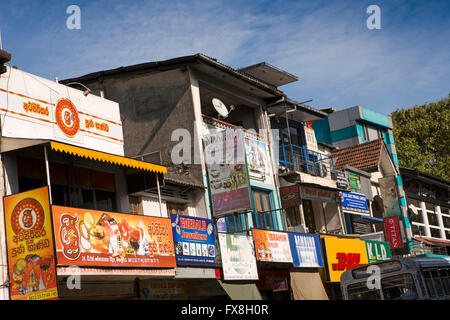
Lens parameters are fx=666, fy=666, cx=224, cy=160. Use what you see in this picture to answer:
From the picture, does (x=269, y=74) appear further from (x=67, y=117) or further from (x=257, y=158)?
(x=67, y=117)

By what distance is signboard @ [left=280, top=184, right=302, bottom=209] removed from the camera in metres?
26.8

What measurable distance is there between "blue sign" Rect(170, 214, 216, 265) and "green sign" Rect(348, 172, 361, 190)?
14145mm

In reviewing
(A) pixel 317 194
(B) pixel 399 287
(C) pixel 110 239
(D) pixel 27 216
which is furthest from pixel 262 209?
(D) pixel 27 216

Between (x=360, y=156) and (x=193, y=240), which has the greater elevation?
(x=360, y=156)

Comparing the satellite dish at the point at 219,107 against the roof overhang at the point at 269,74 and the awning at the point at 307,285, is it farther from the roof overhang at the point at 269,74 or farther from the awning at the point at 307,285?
the awning at the point at 307,285

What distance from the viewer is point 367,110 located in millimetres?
43594

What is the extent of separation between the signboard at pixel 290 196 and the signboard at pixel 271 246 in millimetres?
2575

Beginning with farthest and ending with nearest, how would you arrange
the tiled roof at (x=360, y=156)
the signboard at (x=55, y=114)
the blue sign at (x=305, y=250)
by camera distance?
the tiled roof at (x=360, y=156), the blue sign at (x=305, y=250), the signboard at (x=55, y=114)

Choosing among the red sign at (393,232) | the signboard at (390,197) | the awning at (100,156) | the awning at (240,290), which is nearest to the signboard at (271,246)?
the awning at (240,290)

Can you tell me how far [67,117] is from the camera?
1878 cm

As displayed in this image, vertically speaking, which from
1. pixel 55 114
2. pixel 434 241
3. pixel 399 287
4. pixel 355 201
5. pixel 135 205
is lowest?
pixel 399 287

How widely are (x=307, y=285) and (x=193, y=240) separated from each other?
24.6ft

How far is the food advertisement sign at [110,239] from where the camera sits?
49.0ft

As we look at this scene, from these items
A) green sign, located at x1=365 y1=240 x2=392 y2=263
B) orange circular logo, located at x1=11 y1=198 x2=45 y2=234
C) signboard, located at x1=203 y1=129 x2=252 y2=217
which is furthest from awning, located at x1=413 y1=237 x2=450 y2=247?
orange circular logo, located at x1=11 y1=198 x2=45 y2=234
